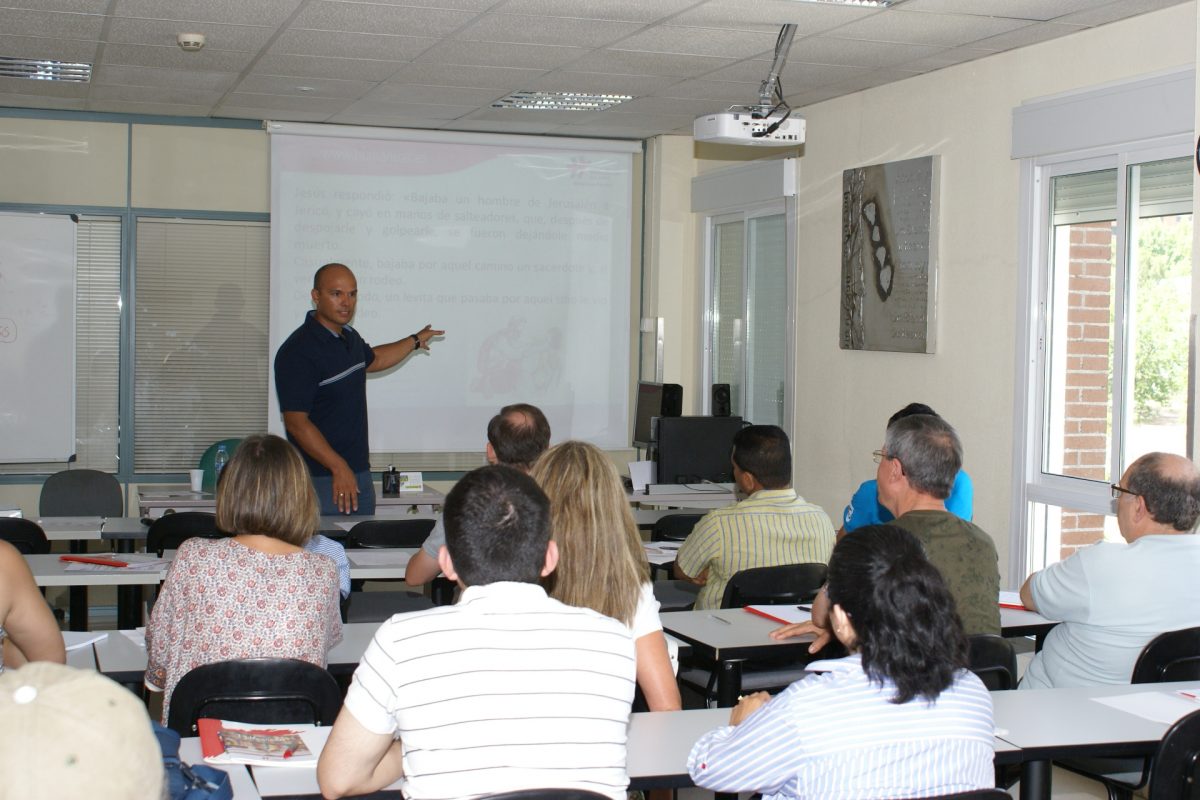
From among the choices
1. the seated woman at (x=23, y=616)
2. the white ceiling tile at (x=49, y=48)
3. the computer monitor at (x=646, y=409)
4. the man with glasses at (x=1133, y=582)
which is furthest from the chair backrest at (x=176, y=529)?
the man with glasses at (x=1133, y=582)

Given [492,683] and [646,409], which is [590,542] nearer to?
[492,683]

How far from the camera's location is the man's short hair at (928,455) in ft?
11.6

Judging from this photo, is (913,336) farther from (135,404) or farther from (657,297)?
(135,404)

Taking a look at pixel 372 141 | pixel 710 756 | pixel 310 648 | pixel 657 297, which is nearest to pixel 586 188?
pixel 657 297

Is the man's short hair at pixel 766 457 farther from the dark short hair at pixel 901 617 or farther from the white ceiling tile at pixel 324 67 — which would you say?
the white ceiling tile at pixel 324 67

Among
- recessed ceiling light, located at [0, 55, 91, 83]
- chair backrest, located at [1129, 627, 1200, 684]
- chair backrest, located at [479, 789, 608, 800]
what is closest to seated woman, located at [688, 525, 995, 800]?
chair backrest, located at [479, 789, 608, 800]

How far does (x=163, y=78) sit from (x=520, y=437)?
373 cm

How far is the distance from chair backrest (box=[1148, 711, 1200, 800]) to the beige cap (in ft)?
6.70

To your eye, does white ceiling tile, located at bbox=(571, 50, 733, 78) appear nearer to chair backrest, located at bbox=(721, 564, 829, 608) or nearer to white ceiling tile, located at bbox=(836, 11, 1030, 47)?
white ceiling tile, located at bbox=(836, 11, 1030, 47)

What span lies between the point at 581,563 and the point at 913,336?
4.08 m

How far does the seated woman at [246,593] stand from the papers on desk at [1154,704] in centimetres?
189

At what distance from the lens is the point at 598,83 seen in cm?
677

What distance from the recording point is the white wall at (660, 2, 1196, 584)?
5398mm

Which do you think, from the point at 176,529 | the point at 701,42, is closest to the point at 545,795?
the point at 176,529
